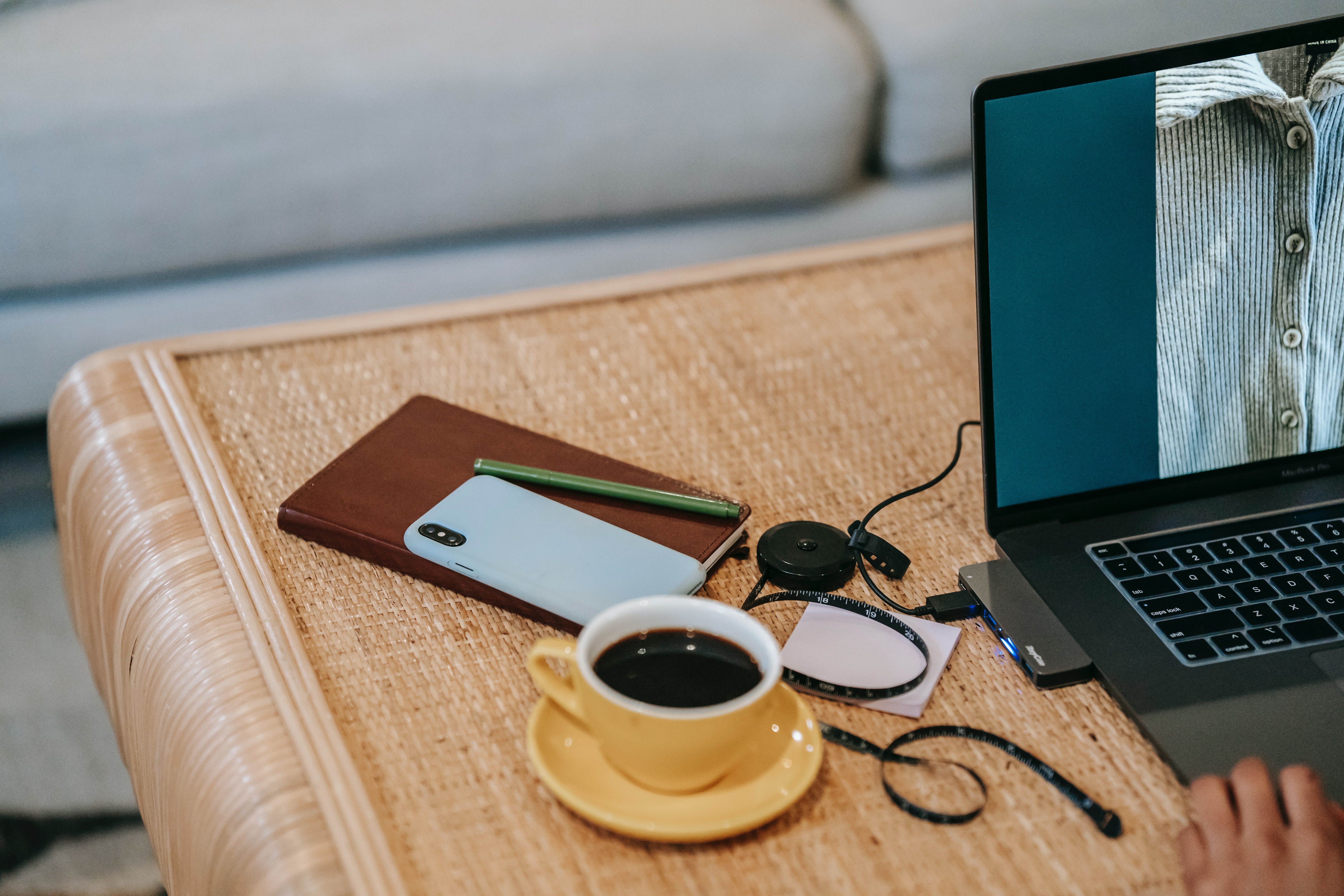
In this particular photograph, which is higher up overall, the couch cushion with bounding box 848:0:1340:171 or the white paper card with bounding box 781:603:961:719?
the couch cushion with bounding box 848:0:1340:171

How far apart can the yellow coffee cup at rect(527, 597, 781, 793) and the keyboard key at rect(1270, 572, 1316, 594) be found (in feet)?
1.04

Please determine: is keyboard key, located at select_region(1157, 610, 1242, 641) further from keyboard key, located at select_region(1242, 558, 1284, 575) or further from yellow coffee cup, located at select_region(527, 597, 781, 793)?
yellow coffee cup, located at select_region(527, 597, 781, 793)

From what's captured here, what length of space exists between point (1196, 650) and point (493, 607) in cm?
38

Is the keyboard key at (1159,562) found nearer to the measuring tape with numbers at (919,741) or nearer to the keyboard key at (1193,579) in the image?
the keyboard key at (1193,579)

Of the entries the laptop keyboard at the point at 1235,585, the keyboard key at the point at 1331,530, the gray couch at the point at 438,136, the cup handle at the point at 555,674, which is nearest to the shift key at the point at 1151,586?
the laptop keyboard at the point at 1235,585

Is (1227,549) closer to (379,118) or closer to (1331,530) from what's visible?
(1331,530)

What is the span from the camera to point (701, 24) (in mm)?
1416

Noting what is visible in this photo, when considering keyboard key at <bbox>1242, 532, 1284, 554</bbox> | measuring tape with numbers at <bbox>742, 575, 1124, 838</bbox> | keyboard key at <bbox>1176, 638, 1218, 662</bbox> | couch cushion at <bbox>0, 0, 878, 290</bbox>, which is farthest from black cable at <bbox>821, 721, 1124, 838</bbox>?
couch cushion at <bbox>0, 0, 878, 290</bbox>

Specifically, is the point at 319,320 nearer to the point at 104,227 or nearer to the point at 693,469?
the point at 693,469

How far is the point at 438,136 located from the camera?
136cm

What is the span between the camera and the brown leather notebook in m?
0.66

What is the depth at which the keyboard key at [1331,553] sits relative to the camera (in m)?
0.65

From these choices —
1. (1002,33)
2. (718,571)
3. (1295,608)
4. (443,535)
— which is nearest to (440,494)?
(443,535)

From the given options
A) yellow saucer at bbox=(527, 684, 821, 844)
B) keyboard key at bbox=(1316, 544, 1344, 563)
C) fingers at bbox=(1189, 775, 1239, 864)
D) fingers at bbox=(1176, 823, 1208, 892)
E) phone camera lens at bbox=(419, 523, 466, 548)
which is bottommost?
fingers at bbox=(1176, 823, 1208, 892)
